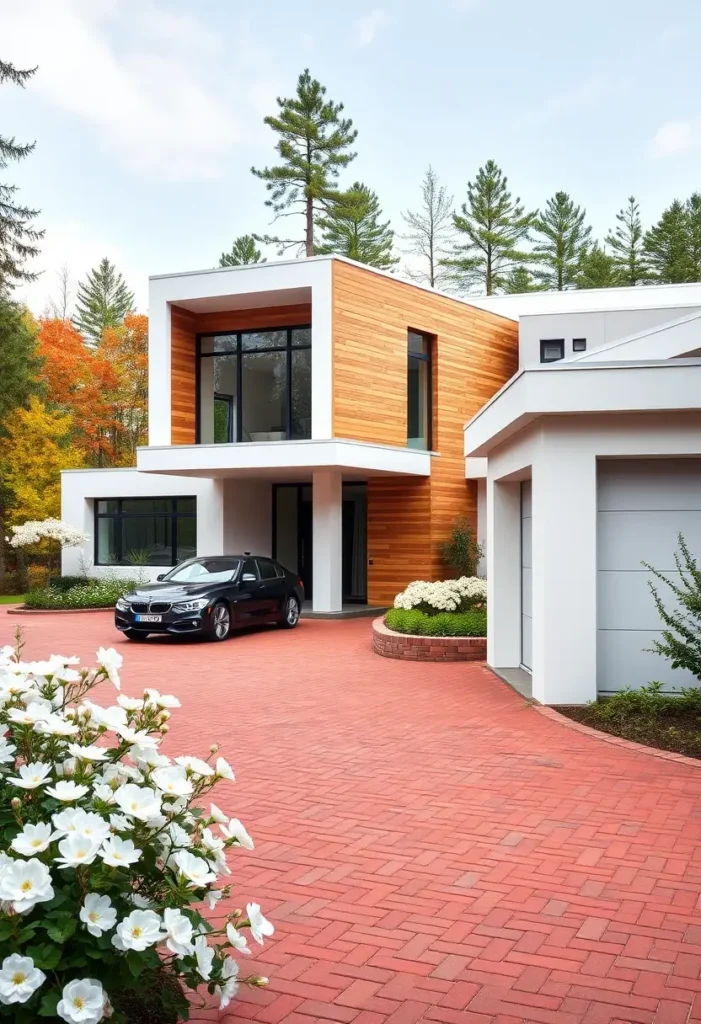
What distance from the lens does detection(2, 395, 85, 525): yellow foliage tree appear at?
122ft

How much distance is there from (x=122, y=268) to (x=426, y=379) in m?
33.2

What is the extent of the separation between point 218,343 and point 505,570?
1293 cm

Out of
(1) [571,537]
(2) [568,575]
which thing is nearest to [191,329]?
(1) [571,537]

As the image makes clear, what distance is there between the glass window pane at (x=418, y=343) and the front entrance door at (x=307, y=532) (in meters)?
3.51

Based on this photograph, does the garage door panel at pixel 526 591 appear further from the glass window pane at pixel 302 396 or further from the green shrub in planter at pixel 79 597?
the green shrub in planter at pixel 79 597

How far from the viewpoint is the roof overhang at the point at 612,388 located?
9.30 metres

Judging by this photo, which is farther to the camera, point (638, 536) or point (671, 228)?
point (671, 228)

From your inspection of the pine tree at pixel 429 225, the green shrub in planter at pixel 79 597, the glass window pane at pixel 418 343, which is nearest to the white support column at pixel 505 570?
the glass window pane at pixel 418 343

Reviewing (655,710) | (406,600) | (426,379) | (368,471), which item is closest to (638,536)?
(655,710)

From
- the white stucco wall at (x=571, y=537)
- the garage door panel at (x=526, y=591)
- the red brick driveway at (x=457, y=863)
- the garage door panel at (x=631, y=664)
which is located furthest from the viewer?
the garage door panel at (x=526, y=591)

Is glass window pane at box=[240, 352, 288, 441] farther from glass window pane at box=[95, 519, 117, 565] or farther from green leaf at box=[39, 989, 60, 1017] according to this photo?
green leaf at box=[39, 989, 60, 1017]

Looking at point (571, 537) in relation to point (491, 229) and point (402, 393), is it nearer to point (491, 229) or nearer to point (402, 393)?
point (402, 393)

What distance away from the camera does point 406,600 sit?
51.4 ft

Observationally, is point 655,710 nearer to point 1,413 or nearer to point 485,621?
point 485,621
